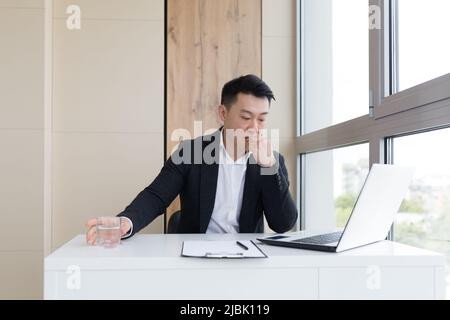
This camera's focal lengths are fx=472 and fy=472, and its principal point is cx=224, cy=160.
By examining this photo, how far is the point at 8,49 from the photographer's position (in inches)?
105

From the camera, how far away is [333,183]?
251cm

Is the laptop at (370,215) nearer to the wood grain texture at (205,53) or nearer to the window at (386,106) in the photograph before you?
the window at (386,106)

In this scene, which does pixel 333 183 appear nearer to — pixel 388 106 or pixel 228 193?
pixel 228 193

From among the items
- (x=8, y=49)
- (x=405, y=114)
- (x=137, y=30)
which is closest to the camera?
(x=405, y=114)

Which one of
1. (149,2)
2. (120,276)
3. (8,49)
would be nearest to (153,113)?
(149,2)

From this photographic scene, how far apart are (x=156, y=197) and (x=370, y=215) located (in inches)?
34.4

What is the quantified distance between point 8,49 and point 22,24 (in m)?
0.16

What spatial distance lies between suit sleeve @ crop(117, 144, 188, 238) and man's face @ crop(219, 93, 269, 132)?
30 cm

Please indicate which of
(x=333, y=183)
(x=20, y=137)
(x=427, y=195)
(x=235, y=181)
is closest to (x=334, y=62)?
(x=333, y=183)

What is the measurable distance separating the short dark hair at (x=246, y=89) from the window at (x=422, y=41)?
53 cm

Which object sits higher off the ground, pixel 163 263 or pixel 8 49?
pixel 8 49

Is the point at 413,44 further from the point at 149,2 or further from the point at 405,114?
the point at 149,2

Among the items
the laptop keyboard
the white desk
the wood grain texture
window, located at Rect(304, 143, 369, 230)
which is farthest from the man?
the wood grain texture
